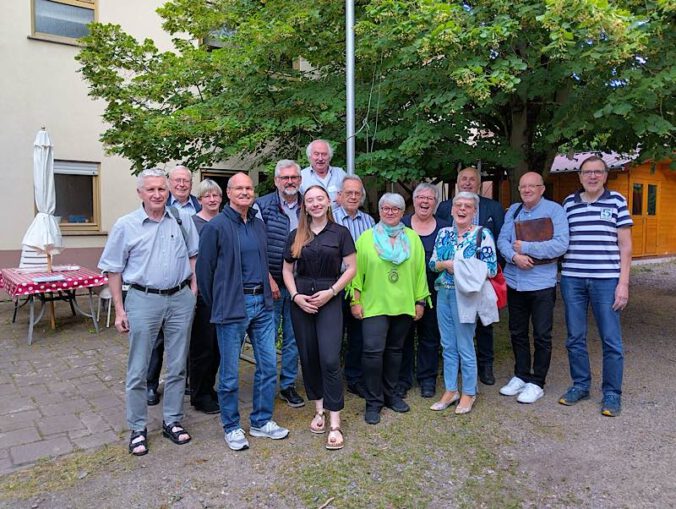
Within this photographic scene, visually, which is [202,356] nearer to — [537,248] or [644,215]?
[537,248]

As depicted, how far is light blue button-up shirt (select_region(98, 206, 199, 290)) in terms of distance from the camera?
3324 millimetres

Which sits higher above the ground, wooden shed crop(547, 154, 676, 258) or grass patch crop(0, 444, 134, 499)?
wooden shed crop(547, 154, 676, 258)

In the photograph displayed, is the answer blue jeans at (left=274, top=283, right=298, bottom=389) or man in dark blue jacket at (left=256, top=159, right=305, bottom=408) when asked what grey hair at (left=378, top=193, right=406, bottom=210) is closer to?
man in dark blue jacket at (left=256, top=159, right=305, bottom=408)

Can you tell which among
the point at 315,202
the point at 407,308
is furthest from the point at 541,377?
the point at 315,202

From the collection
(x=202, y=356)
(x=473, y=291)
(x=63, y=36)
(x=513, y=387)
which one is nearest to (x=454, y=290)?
(x=473, y=291)

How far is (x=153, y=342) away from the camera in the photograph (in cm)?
345

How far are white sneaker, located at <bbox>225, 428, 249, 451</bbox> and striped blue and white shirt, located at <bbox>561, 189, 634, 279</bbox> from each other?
2.76 metres

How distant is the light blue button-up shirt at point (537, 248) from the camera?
405 centimetres

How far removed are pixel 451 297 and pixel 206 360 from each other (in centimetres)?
200

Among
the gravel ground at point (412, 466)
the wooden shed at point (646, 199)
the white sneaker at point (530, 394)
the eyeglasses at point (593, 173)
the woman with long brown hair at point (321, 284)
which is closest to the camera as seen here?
the gravel ground at point (412, 466)

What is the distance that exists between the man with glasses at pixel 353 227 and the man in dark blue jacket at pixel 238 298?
31.2 inches

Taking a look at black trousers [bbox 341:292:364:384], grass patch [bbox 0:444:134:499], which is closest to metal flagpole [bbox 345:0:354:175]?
black trousers [bbox 341:292:364:384]

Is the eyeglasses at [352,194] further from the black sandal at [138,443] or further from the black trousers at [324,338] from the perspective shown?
the black sandal at [138,443]

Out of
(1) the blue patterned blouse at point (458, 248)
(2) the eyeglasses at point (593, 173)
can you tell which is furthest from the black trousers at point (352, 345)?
(2) the eyeglasses at point (593, 173)
